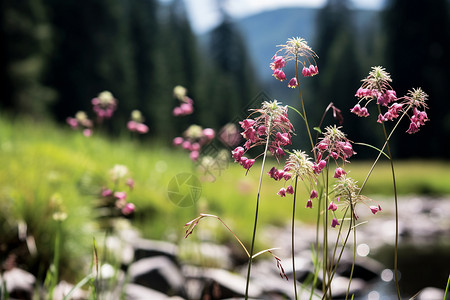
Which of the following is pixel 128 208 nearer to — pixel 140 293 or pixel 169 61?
pixel 140 293

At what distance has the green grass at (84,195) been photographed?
3.34 m

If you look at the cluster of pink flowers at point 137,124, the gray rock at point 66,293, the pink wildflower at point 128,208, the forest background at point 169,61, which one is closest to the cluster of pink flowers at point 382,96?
the pink wildflower at point 128,208

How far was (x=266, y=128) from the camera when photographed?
1201 millimetres

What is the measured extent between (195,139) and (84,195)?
2461mm

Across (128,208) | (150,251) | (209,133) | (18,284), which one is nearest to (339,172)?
(128,208)

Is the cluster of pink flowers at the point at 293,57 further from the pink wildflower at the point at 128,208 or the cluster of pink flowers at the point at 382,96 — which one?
the pink wildflower at the point at 128,208

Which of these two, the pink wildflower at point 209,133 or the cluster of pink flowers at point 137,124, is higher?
the cluster of pink flowers at point 137,124

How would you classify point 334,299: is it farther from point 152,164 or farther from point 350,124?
point 350,124

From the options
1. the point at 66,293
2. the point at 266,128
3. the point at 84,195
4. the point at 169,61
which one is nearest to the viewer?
the point at 266,128

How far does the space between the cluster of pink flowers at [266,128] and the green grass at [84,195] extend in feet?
3.76

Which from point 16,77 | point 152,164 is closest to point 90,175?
point 152,164

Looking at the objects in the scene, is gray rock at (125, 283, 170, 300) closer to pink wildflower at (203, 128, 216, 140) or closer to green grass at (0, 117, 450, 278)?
green grass at (0, 117, 450, 278)

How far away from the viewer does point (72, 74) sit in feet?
64.4

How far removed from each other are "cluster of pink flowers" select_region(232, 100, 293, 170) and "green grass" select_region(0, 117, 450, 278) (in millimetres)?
1146
